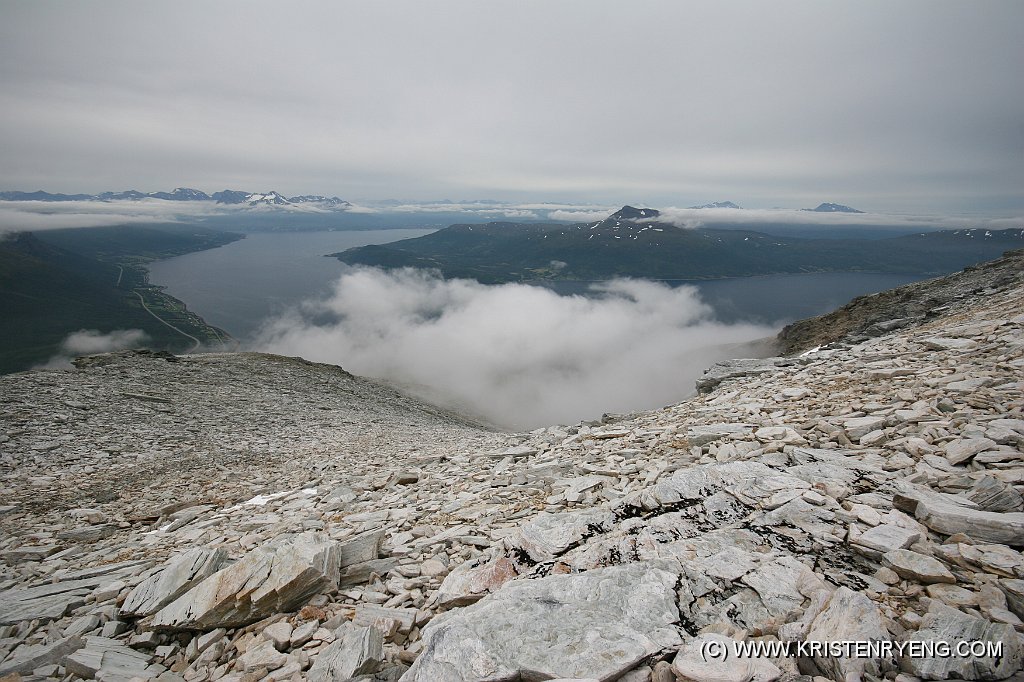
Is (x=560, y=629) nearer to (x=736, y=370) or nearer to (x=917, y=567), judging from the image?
(x=917, y=567)

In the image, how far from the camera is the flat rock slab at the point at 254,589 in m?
6.39

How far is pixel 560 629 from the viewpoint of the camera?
5.04 m

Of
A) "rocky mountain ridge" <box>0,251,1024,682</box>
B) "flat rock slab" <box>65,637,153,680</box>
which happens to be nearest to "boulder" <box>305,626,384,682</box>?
"rocky mountain ridge" <box>0,251,1024,682</box>

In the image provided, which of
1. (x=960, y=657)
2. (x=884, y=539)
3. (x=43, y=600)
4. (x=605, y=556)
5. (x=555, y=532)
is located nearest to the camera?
(x=960, y=657)

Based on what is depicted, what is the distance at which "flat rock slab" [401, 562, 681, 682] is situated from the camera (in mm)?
4520

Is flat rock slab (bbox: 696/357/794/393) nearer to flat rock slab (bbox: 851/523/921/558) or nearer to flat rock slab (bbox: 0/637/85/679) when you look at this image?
flat rock slab (bbox: 851/523/921/558)

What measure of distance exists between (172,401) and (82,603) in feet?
82.5

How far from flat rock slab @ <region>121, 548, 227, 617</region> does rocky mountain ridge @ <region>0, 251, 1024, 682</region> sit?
1.4 inches

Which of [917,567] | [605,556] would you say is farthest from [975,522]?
[605,556]

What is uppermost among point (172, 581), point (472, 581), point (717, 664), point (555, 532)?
point (717, 664)

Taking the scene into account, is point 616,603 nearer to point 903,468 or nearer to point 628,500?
point 628,500

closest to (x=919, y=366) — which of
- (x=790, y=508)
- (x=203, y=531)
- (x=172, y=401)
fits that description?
(x=790, y=508)

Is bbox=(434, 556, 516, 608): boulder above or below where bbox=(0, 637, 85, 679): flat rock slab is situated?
above

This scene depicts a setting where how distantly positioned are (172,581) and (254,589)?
190 centimetres
